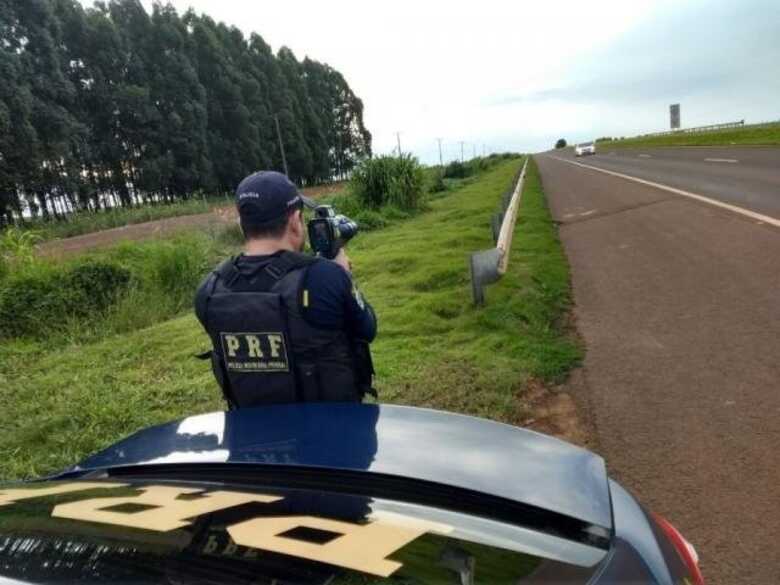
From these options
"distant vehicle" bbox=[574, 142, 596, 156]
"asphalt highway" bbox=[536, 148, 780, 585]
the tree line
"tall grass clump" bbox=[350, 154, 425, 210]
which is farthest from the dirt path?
"distant vehicle" bbox=[574, 142, 596, 156]

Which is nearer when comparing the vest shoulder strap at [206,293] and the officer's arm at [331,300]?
the officer's arm at [331,300]

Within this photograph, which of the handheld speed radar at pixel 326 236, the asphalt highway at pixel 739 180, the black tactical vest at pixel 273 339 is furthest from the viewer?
the asphalt highway at pixel 739 180

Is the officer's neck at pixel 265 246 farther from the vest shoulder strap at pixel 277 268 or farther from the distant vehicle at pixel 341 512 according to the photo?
the distant vehicle at pixel 341 512

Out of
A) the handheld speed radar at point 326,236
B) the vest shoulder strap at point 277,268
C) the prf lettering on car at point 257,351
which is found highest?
the handheld speed radar at point 326,236

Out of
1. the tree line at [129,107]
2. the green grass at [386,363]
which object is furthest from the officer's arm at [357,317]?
the tree line at [129,107]

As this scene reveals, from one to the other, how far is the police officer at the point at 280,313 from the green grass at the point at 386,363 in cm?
188

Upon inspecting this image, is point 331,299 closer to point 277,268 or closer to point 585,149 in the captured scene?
point 277,268

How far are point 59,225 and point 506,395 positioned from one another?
89.9 ft

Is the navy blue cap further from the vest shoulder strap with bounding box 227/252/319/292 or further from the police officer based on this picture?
the vest shoulder strap with bounding box 227/252/319/292

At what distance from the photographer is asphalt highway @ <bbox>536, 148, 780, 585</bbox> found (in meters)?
2.66

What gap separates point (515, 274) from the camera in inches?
304

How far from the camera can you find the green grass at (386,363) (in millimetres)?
4398

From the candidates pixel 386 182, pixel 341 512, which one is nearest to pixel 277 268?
pixel 341 512

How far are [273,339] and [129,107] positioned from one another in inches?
1630
